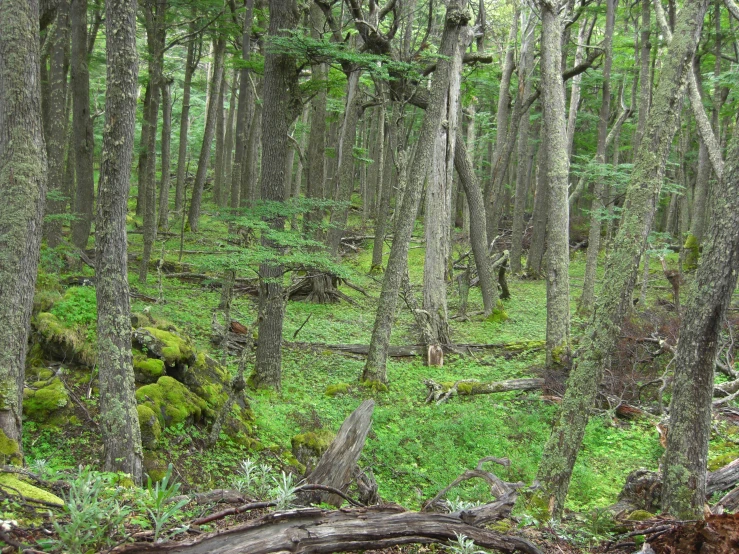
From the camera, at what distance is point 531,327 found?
13.7m

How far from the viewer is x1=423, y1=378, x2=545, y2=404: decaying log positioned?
31.2 ft

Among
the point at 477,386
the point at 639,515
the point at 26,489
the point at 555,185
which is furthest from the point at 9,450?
the point at 555,185

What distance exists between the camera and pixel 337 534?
8.50ft

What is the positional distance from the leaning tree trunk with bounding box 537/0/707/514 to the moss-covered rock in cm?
386

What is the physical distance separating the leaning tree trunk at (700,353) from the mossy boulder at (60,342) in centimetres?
623

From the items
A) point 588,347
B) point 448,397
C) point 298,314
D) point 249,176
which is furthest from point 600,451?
point 249,176

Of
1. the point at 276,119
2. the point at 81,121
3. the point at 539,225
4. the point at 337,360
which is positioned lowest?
the point at 337,360

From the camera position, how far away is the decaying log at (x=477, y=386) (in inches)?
374

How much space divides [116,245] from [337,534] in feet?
10.6

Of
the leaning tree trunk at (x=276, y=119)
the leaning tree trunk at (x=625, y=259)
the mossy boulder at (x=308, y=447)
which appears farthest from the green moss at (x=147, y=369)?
the leaning tree trunk at (x=625, y=259)

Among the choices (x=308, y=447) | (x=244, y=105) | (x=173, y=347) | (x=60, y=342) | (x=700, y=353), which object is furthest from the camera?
(x=244, y=105)

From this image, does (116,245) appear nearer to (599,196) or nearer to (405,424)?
(405,424)

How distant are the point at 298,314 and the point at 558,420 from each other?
928 cm

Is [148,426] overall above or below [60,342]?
below
